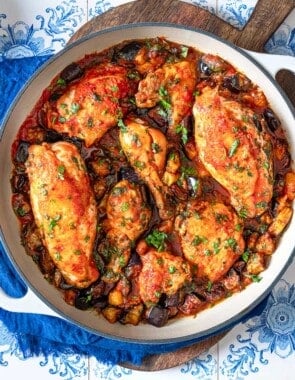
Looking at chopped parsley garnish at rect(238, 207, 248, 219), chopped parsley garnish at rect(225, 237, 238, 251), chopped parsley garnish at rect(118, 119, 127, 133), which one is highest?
chopped parsley garnish at rect(118, 119, 127, 133)

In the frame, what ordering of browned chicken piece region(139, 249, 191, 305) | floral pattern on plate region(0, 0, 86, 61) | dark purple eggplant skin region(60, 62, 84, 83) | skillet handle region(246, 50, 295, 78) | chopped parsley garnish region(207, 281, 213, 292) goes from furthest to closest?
floral pattern on plate region(0, 0, 86, 61) < chopped parsley garnish region(207, 281, 213, 292) < browned chicken piece region(139, 249, 191, 305) < dark purple eggplant skin region(60, 62, 84, 83) < skillet handle region(246, 50, 295, 78)

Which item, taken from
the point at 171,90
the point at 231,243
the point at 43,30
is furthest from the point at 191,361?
the point at 43,30

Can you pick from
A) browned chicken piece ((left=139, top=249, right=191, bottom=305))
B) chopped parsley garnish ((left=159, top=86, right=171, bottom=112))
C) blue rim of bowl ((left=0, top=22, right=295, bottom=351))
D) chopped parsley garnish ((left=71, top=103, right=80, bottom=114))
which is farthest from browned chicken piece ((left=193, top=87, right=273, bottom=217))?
chopped parsley garnish ((left=71, top=103, right=80, bottom=114))

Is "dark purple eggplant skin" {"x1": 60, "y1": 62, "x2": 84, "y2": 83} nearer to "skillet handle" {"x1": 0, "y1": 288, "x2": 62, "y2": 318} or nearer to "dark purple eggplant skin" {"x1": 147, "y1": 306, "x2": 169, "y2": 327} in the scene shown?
"skillet handle" {"x1": 0, "y1": 288, "x2": 62, "y2": 318}

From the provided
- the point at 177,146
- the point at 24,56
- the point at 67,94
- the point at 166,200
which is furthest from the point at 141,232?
the point at 24,56

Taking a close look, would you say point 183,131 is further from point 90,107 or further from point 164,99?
point 90,107

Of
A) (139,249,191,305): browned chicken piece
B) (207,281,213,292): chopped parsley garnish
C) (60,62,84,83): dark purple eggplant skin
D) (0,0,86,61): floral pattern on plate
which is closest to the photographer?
(60,62,84,83): dark purple eggplant skin
